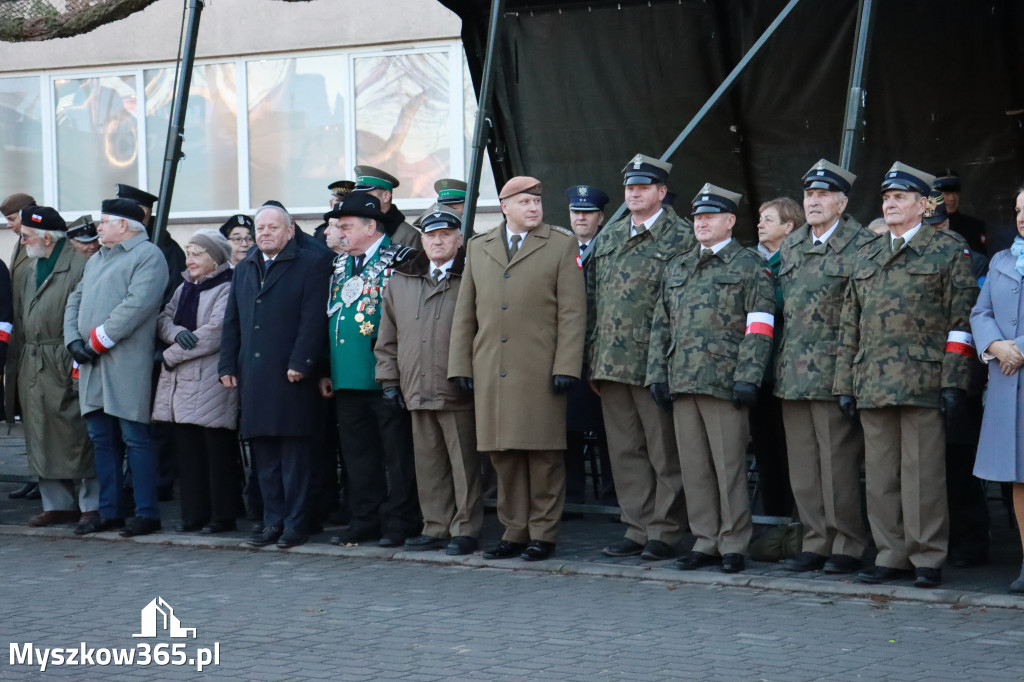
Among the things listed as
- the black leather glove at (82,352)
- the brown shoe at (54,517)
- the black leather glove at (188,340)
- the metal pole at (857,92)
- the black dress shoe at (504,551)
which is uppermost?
the metal pole at (857,92)

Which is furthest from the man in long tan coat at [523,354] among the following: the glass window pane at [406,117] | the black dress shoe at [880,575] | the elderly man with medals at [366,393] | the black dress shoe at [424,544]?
the glass window pane at [406,117]

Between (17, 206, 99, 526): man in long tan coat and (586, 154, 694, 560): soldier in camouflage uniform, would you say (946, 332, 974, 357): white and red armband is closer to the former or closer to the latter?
(586, 154, 694, 560): soldier in camouflage uniform

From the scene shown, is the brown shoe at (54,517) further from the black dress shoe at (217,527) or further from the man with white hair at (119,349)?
the black dress shoe at (217,527)

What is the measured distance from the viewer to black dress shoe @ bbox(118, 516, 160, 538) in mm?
9273

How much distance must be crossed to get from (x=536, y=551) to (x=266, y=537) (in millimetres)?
1719

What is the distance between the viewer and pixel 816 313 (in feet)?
24.7

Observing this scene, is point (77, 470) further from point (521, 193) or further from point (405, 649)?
point (405, 649)

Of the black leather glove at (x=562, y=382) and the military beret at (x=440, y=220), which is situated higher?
the military beret at (x=440, y=220)

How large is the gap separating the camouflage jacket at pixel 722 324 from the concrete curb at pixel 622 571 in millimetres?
927

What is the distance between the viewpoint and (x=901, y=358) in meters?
7.16

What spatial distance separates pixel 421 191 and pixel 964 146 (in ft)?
25.0

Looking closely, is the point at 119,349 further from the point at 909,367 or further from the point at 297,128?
the point at 297,128

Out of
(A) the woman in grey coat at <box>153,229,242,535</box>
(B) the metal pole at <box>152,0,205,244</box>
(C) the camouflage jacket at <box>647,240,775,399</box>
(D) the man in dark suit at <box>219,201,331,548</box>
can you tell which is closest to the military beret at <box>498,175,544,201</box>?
(C) the camouflage jacket at <box>647,240,775,399</box>

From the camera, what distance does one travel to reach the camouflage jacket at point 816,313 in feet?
24.5
